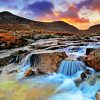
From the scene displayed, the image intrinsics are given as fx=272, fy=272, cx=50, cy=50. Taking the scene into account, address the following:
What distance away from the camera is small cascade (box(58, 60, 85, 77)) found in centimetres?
1352

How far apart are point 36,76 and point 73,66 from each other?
2.05 m

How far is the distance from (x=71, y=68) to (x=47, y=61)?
129cm

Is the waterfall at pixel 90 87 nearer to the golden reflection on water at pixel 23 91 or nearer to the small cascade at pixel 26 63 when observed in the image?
the golden reflection on water at pixel 23 91

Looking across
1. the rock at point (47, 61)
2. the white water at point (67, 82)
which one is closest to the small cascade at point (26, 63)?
the white water at point (67, 82)

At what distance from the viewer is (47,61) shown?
547 inches

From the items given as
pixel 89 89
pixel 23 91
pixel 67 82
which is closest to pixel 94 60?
pixel 67 82

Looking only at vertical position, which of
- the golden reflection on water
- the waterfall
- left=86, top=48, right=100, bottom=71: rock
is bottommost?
the golden reflection on water

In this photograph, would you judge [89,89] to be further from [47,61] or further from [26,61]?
[26,61]

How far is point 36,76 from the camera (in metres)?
12.9

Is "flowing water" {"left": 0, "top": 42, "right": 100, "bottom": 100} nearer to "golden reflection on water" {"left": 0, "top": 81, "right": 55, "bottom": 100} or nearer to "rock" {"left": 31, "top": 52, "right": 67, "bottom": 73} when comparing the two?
"golden reflection on water" {"left": 0, "top": 81, "right": 55, "bottom": 100}

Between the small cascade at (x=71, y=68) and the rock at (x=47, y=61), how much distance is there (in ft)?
1.05

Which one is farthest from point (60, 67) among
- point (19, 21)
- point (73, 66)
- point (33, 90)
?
point (19, 21)

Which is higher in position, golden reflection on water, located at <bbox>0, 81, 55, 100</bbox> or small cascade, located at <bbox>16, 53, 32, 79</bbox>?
small cascade, located at <bbox>16, 53, 32, 79</bbox>

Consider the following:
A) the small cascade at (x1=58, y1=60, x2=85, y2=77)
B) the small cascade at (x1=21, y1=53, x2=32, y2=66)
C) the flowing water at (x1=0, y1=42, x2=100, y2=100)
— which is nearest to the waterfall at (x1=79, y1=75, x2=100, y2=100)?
the flowing water at (x1=0, y1=42, x2=100, y2=100)
